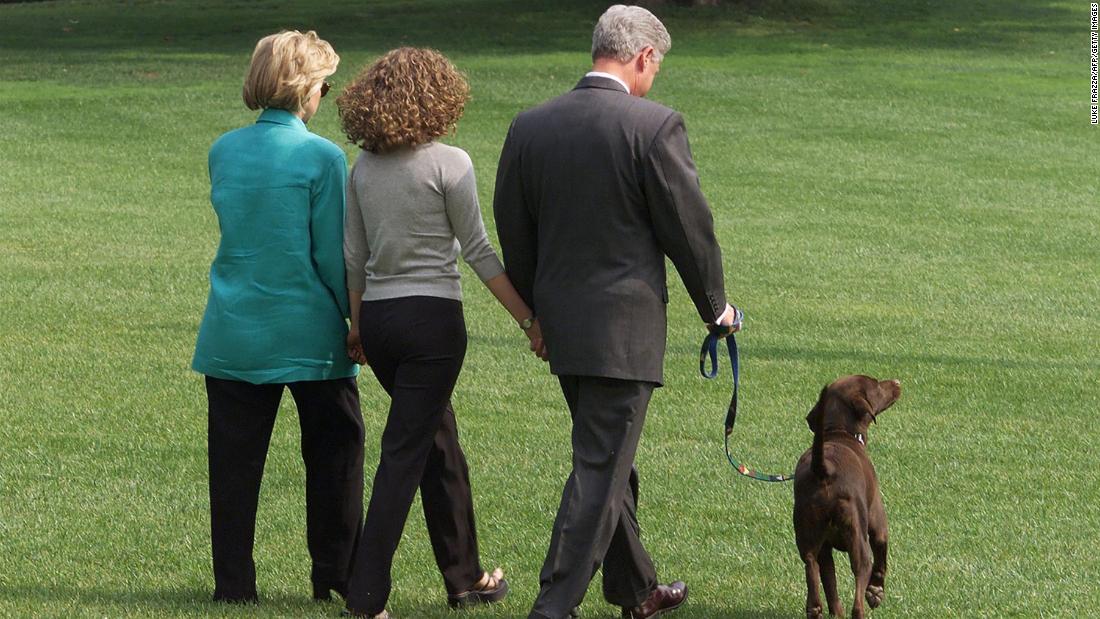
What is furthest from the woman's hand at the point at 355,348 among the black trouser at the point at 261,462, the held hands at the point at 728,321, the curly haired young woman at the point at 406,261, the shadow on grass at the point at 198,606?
the held hands at the point at 728,321

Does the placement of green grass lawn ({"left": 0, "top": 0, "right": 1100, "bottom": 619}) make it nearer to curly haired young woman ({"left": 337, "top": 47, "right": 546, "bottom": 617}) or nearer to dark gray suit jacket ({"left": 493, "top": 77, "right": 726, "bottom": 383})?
curly haired young woman ({"left": 337, "top": 47, "right": 546, "bottom": 617})

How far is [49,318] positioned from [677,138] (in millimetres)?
7284

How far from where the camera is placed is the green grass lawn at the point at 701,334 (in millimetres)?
6102

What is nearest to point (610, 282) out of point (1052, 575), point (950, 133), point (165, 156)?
point (1052, 575)

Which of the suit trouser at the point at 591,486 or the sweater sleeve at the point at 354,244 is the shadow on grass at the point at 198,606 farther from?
the sweater sleeve at the point at 354,244

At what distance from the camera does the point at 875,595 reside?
18.1 feet

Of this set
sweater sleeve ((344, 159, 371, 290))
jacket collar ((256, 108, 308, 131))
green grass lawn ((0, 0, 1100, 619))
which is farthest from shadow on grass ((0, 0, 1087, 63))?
sweater sleeve ((344, 159, 371, 290))

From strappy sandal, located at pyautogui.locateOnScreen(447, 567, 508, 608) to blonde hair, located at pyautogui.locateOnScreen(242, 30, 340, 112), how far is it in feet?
5.62

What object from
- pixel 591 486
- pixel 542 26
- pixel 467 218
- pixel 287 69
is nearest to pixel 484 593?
pixel 591 486

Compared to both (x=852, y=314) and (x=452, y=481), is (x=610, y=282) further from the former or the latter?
(x=852, y=314)

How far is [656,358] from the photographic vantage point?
16.1 ft

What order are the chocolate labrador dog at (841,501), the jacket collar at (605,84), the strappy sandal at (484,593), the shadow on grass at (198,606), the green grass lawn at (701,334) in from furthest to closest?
1. the green grass lawn at (701,334)
2. the strappy sandal at (484,593)
3. the shadow on grass at (198,606)
4. the chocolate labrador dog at (841,501)
5. the jacket collar at (605,84)

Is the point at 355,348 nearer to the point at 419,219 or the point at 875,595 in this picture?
the point at 419,219

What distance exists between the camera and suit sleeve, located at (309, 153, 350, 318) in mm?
5098
